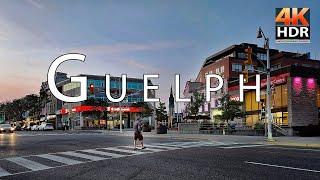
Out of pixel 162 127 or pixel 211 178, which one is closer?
pixel 211 178

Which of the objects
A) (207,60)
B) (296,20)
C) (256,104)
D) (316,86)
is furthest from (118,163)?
(207,60)

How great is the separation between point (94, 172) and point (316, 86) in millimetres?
44226

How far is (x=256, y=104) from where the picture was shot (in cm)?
6022

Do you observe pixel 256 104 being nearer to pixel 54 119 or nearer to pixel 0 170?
pixel 0 170

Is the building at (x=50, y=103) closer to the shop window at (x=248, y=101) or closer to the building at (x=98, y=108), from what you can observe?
the building at (x=98, y=108)

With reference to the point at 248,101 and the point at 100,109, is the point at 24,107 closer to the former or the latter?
the point at 100,109

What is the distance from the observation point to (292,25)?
42219mm

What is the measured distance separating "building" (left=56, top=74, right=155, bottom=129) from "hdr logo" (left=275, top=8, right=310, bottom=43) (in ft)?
192

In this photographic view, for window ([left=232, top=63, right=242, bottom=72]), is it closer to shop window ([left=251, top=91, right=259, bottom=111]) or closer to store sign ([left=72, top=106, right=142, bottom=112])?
store sign ([left=72, top=106, right=142, bottom=112])

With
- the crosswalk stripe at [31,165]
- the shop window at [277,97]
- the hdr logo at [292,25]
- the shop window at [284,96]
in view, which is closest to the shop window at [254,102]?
the shop window at [277,97]

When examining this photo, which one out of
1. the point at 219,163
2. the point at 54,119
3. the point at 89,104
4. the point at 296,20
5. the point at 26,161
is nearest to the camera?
the point at 219,163

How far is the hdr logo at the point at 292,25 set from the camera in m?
41.2

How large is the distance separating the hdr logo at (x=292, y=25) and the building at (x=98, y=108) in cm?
5847

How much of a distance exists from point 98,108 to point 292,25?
6403 centimetres
